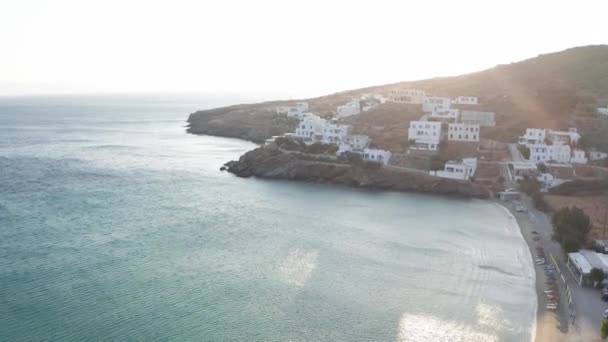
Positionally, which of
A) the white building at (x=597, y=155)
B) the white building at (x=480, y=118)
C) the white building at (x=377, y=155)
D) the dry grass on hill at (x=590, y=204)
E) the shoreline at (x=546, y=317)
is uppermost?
the white building at (x=480, y=118)

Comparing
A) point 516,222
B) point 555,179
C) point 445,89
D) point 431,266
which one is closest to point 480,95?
point 445,89

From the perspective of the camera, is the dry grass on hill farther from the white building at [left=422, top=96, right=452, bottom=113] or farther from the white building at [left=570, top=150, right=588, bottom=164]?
the white building at [left=422, top=96, right=452, bottom=113]

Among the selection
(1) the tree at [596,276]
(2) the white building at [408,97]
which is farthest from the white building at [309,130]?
(1) the tree at [596,276]

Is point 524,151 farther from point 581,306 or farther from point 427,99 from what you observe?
point 581,306

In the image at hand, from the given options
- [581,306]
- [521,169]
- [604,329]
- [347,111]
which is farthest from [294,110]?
[604,329]

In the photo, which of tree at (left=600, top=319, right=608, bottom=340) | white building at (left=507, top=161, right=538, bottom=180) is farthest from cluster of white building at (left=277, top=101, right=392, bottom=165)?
tree at (left=600, top=319, right=608, bottom=340)

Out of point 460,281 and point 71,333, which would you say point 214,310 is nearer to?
point 71,333

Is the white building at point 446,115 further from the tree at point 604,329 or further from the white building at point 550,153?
the tree at point 604,329
